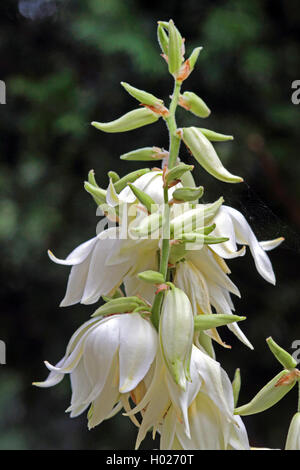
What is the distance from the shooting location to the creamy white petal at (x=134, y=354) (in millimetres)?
333

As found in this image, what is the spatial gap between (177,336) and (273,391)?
3.0 inches

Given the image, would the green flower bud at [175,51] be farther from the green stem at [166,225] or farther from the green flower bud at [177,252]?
the green flower bud at [177,252]

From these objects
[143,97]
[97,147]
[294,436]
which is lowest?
[294,436]

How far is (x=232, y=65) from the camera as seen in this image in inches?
49.7

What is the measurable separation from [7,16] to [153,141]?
62 cm

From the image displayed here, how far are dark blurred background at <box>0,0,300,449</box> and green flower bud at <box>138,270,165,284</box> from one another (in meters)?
0.84

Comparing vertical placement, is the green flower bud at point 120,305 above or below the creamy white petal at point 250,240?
below

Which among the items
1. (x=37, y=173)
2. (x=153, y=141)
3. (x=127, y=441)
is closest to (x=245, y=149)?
(x=153, y=141)

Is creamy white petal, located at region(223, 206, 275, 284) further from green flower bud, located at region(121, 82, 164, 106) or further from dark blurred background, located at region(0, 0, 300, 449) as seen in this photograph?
dark blurred background, located at region(0, 0, 300, 449)

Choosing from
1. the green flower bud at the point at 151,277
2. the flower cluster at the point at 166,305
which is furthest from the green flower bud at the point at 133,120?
the green flower bud at the point at 151,277

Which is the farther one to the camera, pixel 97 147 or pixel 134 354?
pixel 97 147

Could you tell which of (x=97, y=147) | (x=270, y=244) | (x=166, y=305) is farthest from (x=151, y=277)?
(x=97, y=147)

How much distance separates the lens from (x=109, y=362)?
35 cm

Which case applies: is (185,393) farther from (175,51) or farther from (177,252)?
(175,51)
